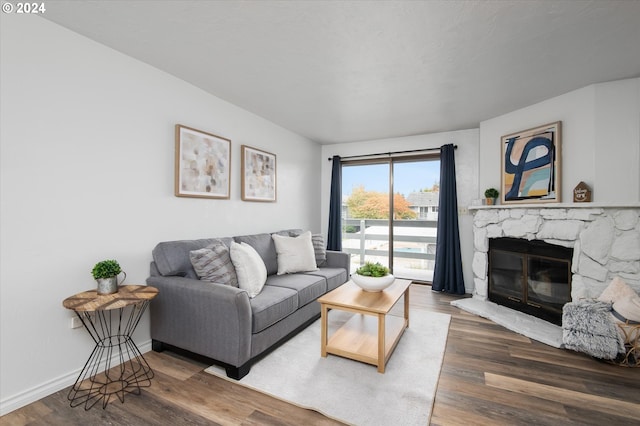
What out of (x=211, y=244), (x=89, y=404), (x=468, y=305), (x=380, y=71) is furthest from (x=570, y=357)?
(x=89, y=404)

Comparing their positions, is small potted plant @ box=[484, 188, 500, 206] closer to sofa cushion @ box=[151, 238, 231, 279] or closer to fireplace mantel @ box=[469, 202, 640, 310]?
fireplace mantel @ box=[469, 202, 640, 310]

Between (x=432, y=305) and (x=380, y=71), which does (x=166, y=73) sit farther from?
(x=432, y=305)

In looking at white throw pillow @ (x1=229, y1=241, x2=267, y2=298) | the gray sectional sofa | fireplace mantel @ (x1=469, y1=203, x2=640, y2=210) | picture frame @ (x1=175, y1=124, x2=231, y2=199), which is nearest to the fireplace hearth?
fireplace mantel @ (x1=469, y1=203, x2=640, y2=210)

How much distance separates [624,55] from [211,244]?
394 cm

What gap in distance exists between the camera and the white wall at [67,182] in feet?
5.79

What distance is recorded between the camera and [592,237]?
9.07 ft

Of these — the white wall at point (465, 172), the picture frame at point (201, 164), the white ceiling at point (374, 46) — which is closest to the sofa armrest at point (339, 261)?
the picture frame at point (201, 164)

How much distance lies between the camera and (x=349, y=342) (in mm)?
2471

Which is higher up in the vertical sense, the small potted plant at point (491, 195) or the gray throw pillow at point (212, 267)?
the small potted plant at point (491, 195)

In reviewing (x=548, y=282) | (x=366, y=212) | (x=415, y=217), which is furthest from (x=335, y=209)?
(x=548, y=282)

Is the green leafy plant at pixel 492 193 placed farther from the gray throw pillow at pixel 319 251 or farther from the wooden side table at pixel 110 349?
the wooden side table at pixel 110 349

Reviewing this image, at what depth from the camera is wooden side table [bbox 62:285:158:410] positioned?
180cm

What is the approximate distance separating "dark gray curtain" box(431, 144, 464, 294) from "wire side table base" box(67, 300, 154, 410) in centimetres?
390

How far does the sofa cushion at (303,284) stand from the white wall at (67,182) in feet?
3.49
